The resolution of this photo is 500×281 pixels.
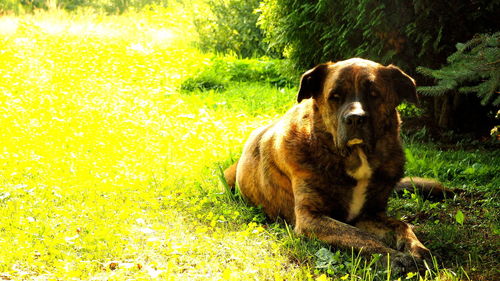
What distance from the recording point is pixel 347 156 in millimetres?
4375

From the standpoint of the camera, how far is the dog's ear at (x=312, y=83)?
4.57m

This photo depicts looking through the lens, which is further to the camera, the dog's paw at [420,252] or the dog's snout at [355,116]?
the dog's snout at [355,116]

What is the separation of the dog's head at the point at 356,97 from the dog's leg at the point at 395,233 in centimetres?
63

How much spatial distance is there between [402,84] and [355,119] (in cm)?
72

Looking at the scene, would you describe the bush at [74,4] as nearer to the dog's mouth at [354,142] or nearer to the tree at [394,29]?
the tree at [394,29]

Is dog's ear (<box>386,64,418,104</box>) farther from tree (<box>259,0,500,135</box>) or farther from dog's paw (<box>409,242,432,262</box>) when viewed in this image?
tree (<box>259,0,500,135</box>)

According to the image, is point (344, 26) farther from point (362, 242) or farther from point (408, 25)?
point (362, 242)

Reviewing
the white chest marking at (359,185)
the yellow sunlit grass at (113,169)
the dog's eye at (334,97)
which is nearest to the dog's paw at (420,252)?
the white chest marking at (359,185)

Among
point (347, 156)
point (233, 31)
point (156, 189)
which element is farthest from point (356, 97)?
point (233, 31)

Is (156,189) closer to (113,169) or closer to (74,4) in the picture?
(113,169)

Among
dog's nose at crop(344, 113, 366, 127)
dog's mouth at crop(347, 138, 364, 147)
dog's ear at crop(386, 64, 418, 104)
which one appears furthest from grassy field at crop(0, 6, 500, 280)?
dog's ear at crop(386, 64, 418, 104)

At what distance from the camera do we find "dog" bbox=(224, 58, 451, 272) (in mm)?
4199

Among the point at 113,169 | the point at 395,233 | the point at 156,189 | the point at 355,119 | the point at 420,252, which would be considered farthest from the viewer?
the point at 113,169

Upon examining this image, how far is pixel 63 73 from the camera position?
1180 cm
